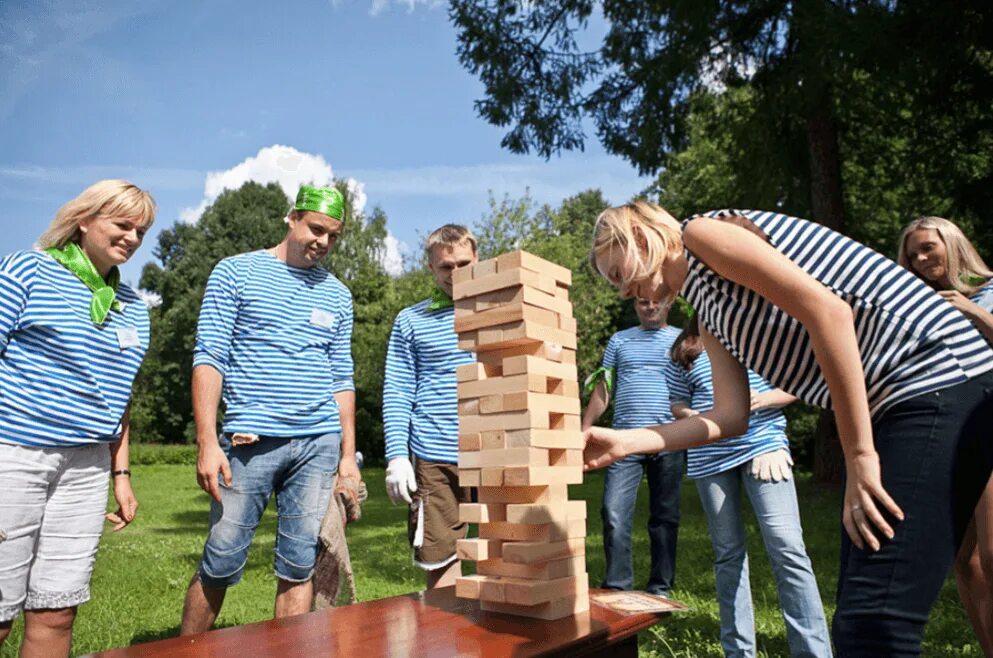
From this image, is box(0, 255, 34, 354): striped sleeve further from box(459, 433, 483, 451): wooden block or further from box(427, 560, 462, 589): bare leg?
box(427, 560, 462, 589): bare leg

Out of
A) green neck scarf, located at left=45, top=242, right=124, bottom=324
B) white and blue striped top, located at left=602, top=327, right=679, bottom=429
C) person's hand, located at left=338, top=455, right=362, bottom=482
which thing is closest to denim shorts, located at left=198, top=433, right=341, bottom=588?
person's hand, located at left=338, top=455, right=362, bottom=482

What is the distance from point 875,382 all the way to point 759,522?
5.99ft

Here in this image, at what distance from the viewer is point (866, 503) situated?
160 cm

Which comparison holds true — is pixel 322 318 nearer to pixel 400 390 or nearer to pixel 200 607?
pixel 400 390

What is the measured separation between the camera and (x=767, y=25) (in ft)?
31.8

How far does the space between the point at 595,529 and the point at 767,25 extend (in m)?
6.26

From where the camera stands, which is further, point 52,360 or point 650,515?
point 650,515

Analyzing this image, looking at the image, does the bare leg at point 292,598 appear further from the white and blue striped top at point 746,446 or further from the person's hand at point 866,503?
the person's hand at point 866,503

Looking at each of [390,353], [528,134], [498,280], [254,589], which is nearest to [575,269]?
[528,134]

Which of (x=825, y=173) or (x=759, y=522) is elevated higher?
(x=825, y=173)

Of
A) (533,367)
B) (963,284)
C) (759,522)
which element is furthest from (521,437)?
(963,284)

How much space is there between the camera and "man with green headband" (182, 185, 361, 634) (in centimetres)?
327

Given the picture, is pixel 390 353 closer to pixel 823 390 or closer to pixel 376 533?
pixel 823 390

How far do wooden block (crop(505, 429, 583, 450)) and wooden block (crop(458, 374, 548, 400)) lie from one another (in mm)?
117
